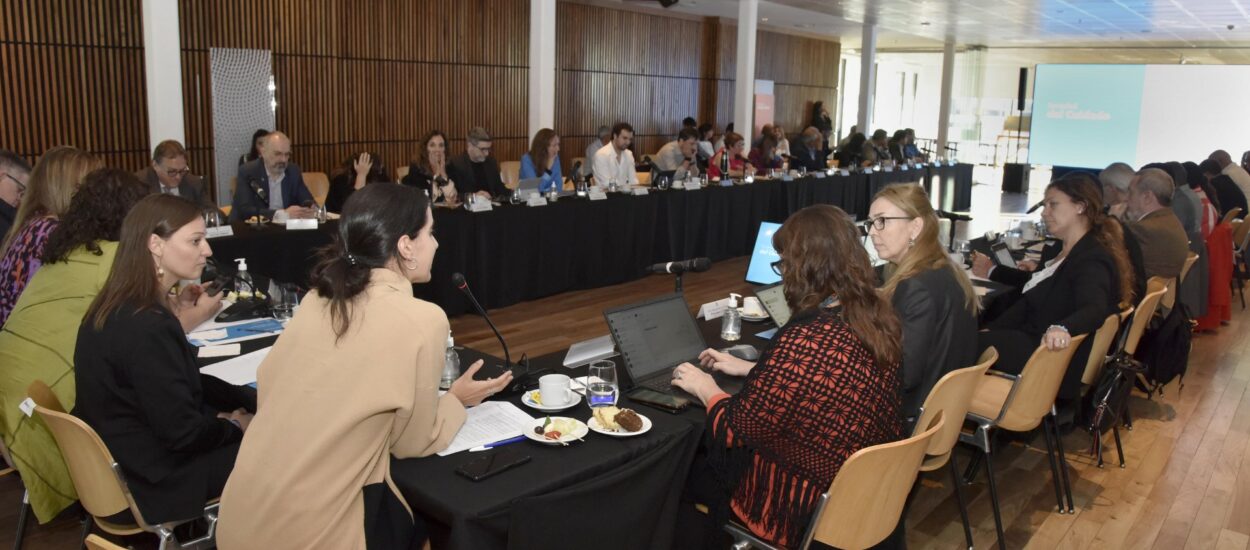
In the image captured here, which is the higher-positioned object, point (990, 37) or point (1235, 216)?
point (990, 37)

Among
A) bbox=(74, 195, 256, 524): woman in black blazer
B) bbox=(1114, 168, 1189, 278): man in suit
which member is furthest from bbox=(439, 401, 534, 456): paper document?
bbox=(1114, 168, 1189, 278): man in suit

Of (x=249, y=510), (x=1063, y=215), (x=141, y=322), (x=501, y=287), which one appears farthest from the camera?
(x=501, y=287)

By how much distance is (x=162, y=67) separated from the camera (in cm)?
619

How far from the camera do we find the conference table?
504 cm

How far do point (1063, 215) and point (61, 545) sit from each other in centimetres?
379

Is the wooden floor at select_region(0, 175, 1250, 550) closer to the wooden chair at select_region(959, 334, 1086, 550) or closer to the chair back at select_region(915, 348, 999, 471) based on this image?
the wooden chair at select_region(959, 334, 1086, 550)

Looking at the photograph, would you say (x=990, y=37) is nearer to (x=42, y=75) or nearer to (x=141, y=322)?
(x=42, y=75)

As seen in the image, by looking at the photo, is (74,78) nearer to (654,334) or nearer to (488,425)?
(654,334)

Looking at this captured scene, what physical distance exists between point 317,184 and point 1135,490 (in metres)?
6.37

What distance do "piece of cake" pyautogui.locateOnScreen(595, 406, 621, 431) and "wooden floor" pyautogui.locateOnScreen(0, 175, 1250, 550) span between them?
1.45 m

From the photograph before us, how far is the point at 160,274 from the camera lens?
222 cm

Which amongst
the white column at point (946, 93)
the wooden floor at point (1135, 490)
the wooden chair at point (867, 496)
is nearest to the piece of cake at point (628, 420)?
the wooden chair at point (867, 496)

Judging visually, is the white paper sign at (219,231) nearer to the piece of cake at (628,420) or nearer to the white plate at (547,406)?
the white plate at (547,406)

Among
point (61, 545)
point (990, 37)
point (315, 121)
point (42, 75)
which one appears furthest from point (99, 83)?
point (990, 37)
